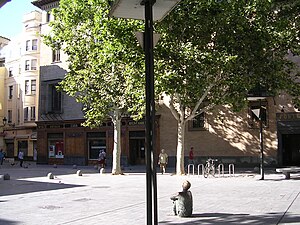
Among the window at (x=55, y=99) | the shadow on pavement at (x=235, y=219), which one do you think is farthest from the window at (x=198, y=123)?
the shadow on pavement at (x=235, y=219)

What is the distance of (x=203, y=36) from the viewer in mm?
20500

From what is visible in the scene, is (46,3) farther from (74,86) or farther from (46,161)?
(74,86)

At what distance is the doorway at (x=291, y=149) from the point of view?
2867cm

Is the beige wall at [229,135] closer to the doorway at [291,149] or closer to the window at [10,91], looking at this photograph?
the doorway at [291,149]

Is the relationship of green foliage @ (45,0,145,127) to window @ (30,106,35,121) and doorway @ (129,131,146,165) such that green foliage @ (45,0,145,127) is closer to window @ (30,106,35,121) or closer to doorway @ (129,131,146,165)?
doorway @ (129,131,146,165)

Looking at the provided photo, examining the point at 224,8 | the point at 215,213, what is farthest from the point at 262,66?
the point at 215,213

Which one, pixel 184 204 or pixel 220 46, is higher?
pixel 220 46

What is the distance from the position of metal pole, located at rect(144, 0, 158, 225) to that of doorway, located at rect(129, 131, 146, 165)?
2843cm

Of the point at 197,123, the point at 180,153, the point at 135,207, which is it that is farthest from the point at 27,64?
the point at 135,207

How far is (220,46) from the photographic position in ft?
65.6

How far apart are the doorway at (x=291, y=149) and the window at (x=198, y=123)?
621 centimetres

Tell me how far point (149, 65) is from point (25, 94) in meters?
45.7

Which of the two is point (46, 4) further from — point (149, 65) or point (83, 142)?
point (149, 65)

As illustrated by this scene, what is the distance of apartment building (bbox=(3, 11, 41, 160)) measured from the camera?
153 ft
